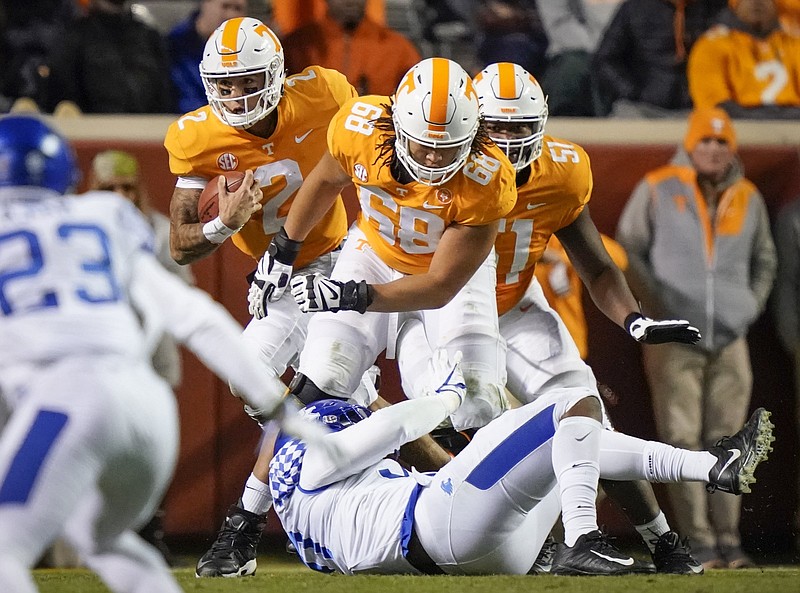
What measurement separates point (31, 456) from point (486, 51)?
4.67 metres

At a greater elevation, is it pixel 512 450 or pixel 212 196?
pixel 212 196

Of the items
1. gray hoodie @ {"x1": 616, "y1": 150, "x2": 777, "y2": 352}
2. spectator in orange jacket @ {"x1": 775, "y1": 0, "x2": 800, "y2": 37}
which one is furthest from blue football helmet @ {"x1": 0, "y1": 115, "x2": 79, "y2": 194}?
spectator in orange jacket @ {"x1": 775, "y1": 0, "x2": 800, "y2": 37}

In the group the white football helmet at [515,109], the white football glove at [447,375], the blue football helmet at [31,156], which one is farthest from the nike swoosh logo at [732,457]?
the blue football helmet at [31,156]

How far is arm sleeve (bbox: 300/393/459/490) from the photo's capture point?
139 inches

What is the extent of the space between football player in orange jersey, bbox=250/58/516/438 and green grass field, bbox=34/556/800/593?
2.52ft

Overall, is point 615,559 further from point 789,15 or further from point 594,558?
point 789,15

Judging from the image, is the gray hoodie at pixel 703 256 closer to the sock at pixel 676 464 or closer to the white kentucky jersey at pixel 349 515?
the sock at pixel 676 464

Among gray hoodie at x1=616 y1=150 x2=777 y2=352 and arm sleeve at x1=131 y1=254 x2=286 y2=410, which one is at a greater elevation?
arm sleeve at x1=131 y1=254 x2=286 y2=410

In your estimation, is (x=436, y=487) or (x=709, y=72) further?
(x=709, y=72)

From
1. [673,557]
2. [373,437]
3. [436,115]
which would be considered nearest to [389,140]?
[436,115]

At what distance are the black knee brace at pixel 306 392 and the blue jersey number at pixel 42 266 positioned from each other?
6.18 ft

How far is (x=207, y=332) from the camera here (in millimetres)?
2506

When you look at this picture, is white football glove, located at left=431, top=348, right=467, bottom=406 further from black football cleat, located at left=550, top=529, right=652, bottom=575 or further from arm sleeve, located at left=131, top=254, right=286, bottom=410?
arm sleeve, located at left=131, top=254, right=286, bottom=410

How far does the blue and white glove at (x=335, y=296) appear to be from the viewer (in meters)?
4.26
